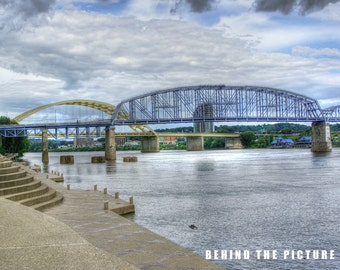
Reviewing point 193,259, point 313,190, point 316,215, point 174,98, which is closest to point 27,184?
point 193,259

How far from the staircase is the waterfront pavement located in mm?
1095

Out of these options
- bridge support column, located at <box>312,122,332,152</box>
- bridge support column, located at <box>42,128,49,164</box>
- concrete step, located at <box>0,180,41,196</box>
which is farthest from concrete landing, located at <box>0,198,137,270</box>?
bridge support column, located at <box>312,122,332,152</box>

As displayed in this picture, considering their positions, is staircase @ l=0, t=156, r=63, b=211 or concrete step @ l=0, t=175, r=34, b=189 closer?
staircase @ l=0, t=156, r=63, b=211

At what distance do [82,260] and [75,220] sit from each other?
10236mm

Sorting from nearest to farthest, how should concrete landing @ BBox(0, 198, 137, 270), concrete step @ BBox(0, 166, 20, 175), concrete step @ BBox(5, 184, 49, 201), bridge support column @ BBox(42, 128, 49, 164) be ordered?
concrete landing @ BBox(0, 198, 137, 270)
concrete step @ BBox(5, 184, 49, 201)
concrete step @ BBox(0, 166, 20, 175)
bridge support column @ BBox(42, 128, 49, 164)

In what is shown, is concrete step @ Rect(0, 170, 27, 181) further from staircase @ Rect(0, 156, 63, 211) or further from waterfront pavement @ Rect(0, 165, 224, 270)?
waterfront pavement @ Rect(0, 165, 224, 270)

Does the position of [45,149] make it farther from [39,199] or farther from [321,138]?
[39,199]

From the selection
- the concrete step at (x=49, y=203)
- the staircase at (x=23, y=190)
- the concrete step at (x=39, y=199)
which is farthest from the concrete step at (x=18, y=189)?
the concrete step at (x=49, y=203)

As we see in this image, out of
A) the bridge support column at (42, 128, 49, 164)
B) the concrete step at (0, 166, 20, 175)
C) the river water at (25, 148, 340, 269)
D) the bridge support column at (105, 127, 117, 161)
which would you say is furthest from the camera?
the bridge support column at (105, 127, 117, 161)

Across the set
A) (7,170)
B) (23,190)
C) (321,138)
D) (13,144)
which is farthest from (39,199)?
(321,138)

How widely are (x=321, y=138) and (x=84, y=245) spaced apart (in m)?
183

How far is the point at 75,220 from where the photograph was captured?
19766mm

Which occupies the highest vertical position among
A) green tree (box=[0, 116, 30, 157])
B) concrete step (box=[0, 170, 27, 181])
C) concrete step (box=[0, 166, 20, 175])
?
green tree (box=[0, 116, 30, 157])

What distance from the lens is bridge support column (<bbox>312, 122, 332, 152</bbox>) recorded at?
6909 inches
